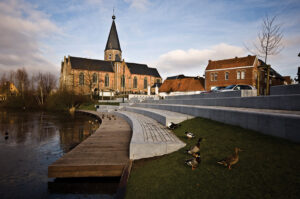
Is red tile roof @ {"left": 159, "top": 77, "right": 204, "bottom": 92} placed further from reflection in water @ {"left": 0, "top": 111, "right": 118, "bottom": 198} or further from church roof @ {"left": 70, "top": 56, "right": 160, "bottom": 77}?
reflection in water @ {"left": 0, "top": 111, "right": 118, "bottom": 198}

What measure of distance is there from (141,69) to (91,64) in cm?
2372

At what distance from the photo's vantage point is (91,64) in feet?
252

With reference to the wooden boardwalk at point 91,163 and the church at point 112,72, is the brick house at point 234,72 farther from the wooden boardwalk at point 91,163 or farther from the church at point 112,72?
the church at point 112,72

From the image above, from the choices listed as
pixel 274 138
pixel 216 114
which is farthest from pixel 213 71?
pixel 274 138

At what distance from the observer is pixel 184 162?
17.5ft

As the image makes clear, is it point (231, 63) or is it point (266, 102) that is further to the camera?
point (231, 63)

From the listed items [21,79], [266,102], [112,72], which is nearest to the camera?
[266,102]

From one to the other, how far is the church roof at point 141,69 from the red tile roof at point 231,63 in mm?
49862

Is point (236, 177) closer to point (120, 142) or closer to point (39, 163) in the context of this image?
point (120, 142)

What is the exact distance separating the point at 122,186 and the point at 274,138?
433 centimetres

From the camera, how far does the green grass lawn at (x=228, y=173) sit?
11.8 feet

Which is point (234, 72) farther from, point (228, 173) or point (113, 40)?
point (113, 40)

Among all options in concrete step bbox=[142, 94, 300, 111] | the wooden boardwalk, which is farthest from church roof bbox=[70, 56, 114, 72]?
the wooden boardwalk

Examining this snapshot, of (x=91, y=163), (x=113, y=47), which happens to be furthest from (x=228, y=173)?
(x=113, y=47)
